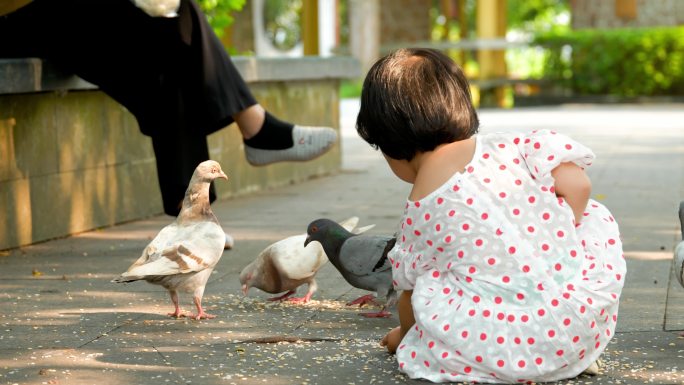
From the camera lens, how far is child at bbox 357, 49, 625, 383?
3369 mm

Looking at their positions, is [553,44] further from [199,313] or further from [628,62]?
[199,313]

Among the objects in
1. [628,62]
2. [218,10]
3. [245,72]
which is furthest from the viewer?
[628,62]

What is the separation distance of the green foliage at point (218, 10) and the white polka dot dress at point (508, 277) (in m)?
5.05

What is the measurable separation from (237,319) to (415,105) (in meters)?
1.32

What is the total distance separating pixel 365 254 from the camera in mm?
4332

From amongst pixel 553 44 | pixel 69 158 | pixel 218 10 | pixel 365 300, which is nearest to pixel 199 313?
pixel 365 300

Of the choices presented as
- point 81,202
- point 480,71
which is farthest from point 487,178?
point 480,71

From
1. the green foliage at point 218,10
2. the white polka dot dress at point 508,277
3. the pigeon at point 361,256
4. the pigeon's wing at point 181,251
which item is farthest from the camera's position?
the green foliage at point 218,10

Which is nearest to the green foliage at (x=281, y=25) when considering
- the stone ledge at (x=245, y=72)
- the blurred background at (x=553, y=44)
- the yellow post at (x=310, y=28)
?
the blurred background at (x=553, y=44)

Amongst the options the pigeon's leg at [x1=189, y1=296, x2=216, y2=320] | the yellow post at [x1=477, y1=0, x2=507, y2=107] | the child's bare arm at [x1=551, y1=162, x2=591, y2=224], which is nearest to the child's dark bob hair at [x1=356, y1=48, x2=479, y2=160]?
the child's bare arm at [x1=551, y1=162, x2=591, y2=224]

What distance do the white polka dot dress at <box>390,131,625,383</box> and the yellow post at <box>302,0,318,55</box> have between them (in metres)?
13.1

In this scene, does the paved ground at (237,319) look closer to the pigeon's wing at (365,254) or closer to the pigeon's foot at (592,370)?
the pigeon's foot at (592,370)

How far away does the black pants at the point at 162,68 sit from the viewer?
564 cm

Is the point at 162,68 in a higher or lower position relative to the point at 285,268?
higher
